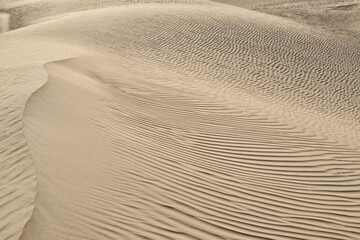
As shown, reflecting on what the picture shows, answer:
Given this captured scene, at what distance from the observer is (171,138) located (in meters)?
6.25

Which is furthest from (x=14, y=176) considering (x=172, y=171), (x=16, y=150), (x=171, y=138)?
(x=171, y=138)

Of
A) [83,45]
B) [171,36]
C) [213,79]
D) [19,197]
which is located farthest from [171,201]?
[171,36]

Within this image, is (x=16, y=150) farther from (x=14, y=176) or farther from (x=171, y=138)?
(x=171, y=138)

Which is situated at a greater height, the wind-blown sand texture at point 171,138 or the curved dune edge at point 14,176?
the curved dune edge at point 14,176

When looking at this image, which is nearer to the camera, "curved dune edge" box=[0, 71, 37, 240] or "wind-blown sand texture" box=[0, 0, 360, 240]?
"curved dune edge" box=[0, 71, 37, 240]

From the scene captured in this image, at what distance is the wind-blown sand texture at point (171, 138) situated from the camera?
4027mm

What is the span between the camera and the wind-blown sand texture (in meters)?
4.03

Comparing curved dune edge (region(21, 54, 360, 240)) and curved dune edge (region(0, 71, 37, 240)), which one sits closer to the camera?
curved dune edge (region(0, 71, 37, 240))

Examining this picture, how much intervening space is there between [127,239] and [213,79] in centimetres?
760

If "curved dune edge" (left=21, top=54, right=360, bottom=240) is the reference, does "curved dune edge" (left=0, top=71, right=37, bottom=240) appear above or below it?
above

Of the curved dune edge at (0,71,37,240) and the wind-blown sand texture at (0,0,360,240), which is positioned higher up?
the curved dune edge at (0,71,37,240)

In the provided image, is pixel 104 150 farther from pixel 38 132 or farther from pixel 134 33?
pixel 134 33

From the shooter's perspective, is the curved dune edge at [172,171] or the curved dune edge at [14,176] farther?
the curved dune edge at [172,171]

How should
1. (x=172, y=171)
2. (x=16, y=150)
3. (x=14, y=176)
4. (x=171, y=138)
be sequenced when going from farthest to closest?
(x=171, y=138), (x=172, y=171), (x=16, y=150), (x=14, y=176)
